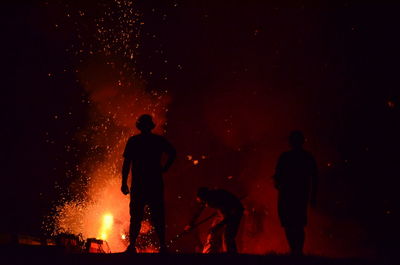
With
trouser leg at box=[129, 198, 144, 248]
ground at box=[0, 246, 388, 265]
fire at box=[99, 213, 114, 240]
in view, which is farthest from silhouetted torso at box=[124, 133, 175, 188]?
fire at box=[99, 213, 114, 240]

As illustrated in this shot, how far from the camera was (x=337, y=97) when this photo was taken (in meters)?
17.0

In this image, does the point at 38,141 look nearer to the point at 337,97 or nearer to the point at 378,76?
the point at 337,97

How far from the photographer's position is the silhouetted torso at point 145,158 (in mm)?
5816

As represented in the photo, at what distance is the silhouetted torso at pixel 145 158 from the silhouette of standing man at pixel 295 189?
176 centimetres

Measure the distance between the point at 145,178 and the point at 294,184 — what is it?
2.12 metres

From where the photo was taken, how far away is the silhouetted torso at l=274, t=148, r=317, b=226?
586 cm

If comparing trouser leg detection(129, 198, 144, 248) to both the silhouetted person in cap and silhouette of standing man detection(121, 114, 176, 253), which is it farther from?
the silhouetted person in cap

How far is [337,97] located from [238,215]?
11279 mm

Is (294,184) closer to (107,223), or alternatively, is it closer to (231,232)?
(231,232)

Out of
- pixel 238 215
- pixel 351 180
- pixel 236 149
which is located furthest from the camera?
pixel 236 149

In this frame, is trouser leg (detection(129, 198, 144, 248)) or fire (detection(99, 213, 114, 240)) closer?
trouser leg (detection(129, 198, 144, 248))


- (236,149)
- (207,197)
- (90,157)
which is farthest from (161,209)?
(90,157)

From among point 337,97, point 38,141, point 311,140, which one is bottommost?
point 311,140

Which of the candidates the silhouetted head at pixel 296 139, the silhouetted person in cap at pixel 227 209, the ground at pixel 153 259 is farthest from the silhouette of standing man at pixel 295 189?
the silhouetted person in cap at pixel 227 209
